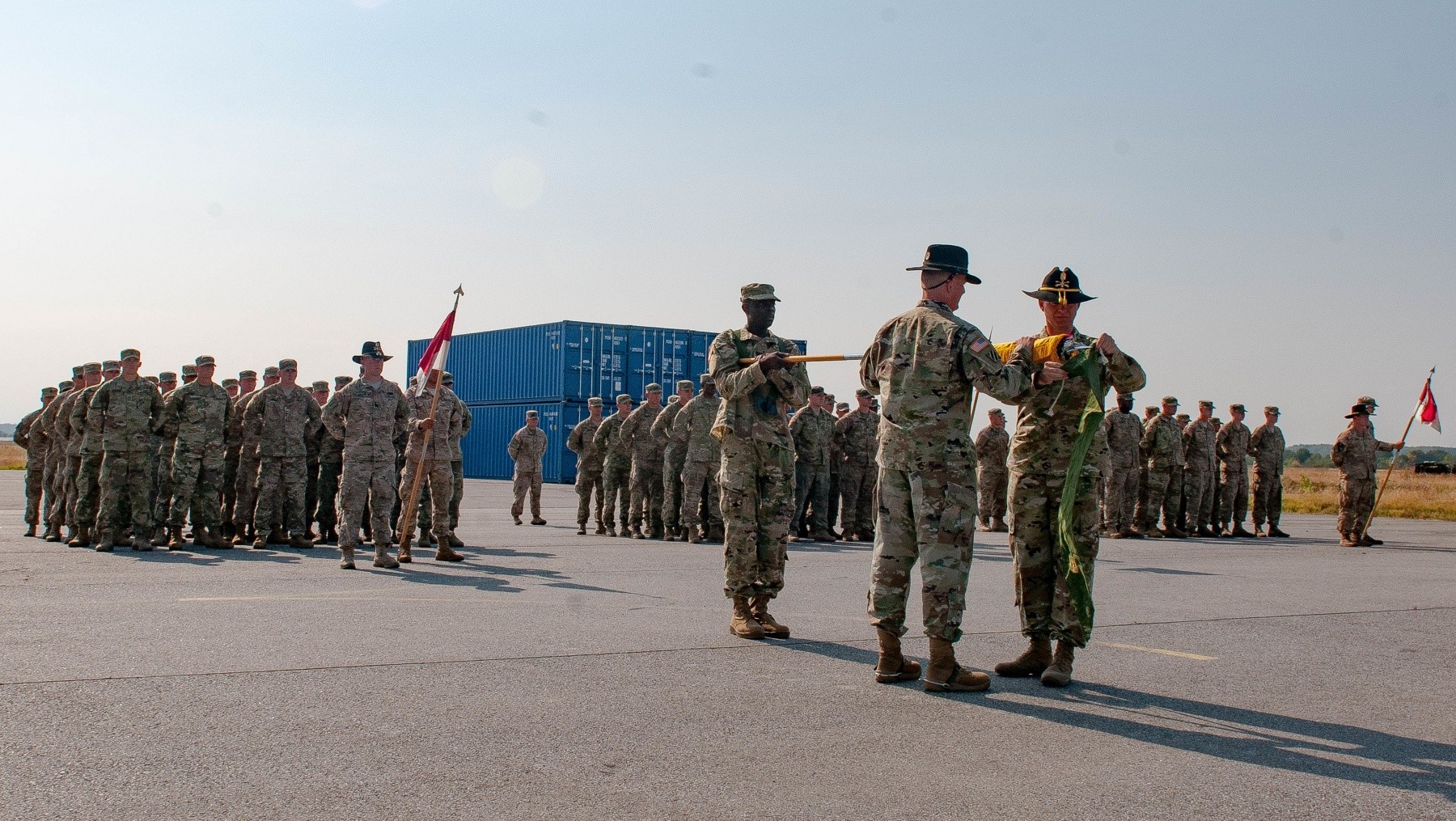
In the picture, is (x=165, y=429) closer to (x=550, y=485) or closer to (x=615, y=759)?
(x=615, y=759)

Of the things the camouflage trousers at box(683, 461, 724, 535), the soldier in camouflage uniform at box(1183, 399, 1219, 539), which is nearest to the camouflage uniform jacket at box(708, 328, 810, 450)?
the camouflage trousers at box(683, 461, 724, 535)

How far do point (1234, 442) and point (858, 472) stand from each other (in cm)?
732

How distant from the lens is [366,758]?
4.29m

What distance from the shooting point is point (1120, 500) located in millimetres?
19062

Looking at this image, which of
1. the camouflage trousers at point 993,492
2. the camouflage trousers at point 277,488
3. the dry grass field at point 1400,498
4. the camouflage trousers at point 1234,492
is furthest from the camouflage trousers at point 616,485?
the dry grass field at point 1400,498

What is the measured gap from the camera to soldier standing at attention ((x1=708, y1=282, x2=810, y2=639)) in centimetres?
734

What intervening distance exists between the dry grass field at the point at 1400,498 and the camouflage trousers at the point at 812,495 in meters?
11.4

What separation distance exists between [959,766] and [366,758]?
2.17 metres

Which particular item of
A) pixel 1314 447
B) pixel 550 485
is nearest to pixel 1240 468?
pixel 550 485

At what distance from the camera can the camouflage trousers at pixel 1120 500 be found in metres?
18.9

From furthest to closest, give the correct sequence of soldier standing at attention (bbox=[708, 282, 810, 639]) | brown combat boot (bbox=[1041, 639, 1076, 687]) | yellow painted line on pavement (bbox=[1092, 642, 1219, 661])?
soldier standing at attention (bbox=[708, 282, 810, 639]) → yellow painted line on pavement (bbox=[1092, 642, 1219, 661]) → brown combat boot (bbox=[1041, 639, 1076, 687])

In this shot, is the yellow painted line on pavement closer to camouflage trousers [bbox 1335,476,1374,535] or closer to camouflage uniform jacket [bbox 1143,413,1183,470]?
camouflage trousers [bbox 1335,476,1374,535]

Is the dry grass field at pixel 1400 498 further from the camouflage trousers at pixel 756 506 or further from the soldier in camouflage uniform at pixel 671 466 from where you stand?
the camouflage trousers at pixel 756 506

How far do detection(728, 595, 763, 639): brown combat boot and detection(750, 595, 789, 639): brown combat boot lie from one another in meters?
0.04
